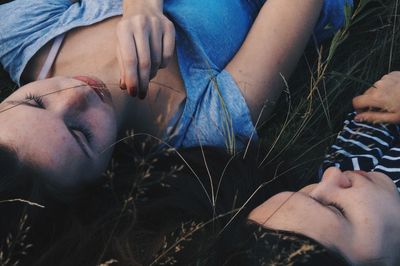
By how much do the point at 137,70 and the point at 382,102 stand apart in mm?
830

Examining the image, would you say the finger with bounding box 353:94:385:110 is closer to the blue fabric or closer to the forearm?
the blue fabric

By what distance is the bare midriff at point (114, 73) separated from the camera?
5.78 ft

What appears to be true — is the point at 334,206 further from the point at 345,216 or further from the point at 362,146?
the point at 362,146

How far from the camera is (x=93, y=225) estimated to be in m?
1.45

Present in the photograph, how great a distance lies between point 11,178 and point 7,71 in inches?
33.1

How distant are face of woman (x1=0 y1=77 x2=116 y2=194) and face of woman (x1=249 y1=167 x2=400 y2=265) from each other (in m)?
0.47

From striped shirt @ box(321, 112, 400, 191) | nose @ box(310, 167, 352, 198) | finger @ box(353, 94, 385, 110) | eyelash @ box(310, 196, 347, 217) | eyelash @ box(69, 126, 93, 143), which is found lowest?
striped shirt @ box(321, 112, 400, 191)

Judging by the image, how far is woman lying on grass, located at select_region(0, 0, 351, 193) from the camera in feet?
4.94

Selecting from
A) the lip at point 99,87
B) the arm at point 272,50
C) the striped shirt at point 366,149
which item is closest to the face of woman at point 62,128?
the lip at point 99,87

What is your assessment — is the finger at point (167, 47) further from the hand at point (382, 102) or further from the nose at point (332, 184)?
the hand at point (382, 102)

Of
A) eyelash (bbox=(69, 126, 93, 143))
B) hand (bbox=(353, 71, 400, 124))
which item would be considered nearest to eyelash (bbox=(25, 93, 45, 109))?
eyelash (bbox=(69, 126, 93, 143))

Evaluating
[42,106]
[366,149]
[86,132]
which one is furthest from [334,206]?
[42,106]

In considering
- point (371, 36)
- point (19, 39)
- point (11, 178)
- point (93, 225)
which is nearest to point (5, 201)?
point (11, 178)

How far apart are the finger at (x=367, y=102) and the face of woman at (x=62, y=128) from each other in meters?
0.83
